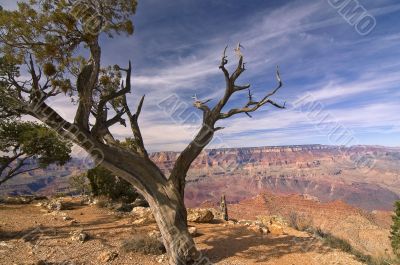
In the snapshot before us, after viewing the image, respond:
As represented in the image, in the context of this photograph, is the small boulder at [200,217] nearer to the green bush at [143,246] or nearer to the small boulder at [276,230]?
the small boulder at [276,230]

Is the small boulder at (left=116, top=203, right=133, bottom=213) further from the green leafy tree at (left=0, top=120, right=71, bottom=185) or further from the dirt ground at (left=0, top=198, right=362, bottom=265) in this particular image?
the green leafy tree at (left=0, top=120, right=71, bottom=185)

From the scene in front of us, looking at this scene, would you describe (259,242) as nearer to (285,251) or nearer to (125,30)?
(285,251)

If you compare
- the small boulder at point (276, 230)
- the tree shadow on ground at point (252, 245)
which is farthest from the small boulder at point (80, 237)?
the small boulder at point (276, 230)

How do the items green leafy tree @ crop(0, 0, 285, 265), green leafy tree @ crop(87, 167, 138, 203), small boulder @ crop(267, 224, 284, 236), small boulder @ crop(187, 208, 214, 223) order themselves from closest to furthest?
green leafy tree @ crop(0, 0, 285, 265) < small boulder @ crop(267, 224, 284, 236) < small boulder @ crop(187, 208, 214, 223) < green leafy tree @ crop(87, 167, 138, 203)

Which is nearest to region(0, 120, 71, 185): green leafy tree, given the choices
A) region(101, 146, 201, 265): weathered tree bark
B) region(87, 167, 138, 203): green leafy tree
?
region(87, 167, 138, 203): green leafy tree

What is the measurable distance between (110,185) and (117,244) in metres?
A: 12.9

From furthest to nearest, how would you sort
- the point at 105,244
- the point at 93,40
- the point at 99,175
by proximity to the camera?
the point at 99,175
the point at 105,244
the point at 93,40

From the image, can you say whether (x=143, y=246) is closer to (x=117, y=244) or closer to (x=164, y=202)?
(x=117, y=244)

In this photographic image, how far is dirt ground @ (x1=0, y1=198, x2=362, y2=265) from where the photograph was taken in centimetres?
1101

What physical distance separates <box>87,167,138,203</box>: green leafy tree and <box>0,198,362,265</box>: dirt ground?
678cm

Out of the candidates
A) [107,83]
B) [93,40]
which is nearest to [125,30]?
[93,40]

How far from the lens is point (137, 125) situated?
11203 millimetres

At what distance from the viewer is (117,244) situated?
12531 mm

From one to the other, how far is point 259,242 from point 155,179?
628 cm
